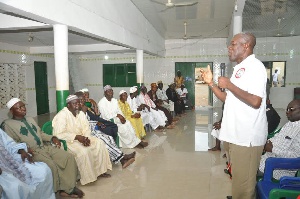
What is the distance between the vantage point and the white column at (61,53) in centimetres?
378

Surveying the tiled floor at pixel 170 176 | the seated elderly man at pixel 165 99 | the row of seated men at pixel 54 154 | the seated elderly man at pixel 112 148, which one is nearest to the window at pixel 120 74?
the seated elderly man at pixel 165 99

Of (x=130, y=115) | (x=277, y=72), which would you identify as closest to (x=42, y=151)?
(x=130, y=115)

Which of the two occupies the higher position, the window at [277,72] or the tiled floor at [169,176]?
the window at [277,72]

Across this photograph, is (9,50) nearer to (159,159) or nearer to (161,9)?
(161,9)

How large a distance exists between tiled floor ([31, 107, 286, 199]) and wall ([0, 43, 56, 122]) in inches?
243

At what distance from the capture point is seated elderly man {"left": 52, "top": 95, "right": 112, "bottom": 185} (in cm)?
357

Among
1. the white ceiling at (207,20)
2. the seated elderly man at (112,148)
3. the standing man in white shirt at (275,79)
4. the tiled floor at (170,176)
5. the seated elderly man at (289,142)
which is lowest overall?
the tiled floor at (170,176)

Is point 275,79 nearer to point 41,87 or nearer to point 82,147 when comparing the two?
point 82,147

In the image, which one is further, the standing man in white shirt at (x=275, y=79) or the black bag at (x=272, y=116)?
the standing man in white shirt at (x=275, y=79)

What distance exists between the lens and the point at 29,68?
32.9ft

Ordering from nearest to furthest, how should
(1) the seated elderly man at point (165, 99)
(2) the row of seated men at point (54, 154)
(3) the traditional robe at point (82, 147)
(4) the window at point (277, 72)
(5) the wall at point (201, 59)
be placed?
(2) the row of seated men at point (54, 154) → (3) the traditional robe at point (82, 147) → (1) the seated elderly man at point (165, 99) → (5) the wall at point (201, 59) → (4) the window at point (277, 72)

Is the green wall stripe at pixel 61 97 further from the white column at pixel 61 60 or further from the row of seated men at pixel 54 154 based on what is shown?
the row of seated men at pixel 54 154

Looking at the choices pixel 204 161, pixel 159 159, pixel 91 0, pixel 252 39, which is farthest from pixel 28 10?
pixel 204 161

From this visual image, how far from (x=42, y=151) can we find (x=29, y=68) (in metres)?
7.90
